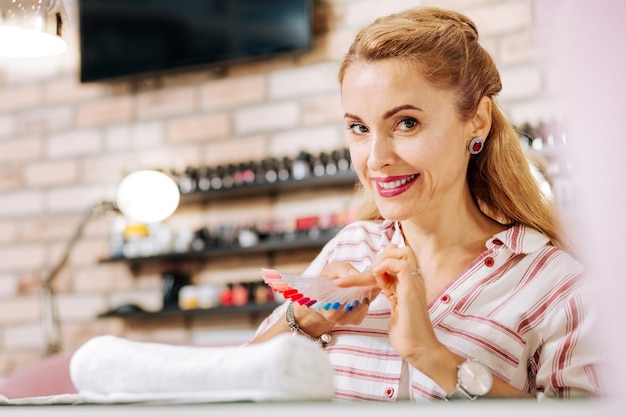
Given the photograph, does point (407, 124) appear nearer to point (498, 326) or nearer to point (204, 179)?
point (498, 326)

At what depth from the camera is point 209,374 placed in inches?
17.4

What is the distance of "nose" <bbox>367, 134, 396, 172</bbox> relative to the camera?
100 centimetres

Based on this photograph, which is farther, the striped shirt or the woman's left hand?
the striped shirt

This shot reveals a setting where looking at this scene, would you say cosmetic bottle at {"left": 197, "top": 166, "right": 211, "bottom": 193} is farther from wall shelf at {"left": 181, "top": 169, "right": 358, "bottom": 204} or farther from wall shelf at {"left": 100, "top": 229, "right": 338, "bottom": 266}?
wall shelf at {"left": 100, "top": 229, "right": 338, "bottom": 266}

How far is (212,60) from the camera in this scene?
3.37 m

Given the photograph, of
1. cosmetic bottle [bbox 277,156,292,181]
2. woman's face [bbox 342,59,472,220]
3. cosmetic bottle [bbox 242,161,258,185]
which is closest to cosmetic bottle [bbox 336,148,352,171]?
cosmetic bottle [bbox 277,156,292,181]

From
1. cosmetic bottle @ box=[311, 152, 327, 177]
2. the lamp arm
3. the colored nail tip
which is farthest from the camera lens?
the lamp arm

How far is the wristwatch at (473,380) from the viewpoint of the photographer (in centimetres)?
70

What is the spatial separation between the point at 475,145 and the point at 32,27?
62cm

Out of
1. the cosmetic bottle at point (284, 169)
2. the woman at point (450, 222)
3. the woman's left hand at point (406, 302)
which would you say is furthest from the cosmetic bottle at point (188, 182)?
the woman's left hand at point (406, 302)

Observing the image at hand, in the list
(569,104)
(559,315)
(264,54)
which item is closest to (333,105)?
(264,54)

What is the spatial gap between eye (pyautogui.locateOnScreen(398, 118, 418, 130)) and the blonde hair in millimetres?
73

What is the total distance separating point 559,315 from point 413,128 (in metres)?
0.30

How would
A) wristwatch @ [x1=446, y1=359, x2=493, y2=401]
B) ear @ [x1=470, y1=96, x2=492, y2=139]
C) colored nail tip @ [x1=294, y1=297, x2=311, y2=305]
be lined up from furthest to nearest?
ear @ [x1=470, y1=96, x2=492, y2=139] → colored nail tip @ [x1=294, y1=297, x2=311, y2=305] → wristwatch @ [x1=446, y1=359, x2=493, y2=401]
